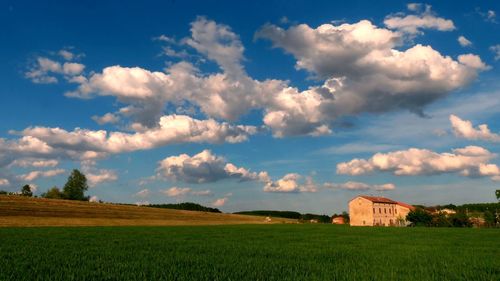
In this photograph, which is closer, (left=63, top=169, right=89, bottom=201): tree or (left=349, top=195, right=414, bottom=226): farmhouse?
(left=349, top=195, right=414, bottom=226): farmhouse

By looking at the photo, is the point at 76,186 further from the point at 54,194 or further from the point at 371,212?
the point at 371,212

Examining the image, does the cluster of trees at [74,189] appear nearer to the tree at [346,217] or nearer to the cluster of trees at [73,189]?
the cluster of trees at [73,189]

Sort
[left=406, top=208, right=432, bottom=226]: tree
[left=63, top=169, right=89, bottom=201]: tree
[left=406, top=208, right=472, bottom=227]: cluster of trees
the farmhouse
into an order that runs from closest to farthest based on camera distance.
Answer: [left=406, top=208, right=472, bottom=227]: cluster of trees, [left=406, top=208, right=432, bottom=226]: tree, the farmhouse, [left=63, top=169, right=89, bottom=201]: tree

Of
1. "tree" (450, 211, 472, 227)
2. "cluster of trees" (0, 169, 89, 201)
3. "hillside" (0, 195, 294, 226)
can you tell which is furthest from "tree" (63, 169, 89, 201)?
"tree" (450, 211, 472, 227)

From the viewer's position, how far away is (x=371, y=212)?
398ft

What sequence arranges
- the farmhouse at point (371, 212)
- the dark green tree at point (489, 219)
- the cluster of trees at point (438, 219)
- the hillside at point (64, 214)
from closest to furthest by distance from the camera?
the hillside at point (64, 214) < the dark green tree at point (489, 219) < the cluster of trees at point (438, 219) < the farmhouse at point (371, 212)

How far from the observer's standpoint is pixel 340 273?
13.6 metres

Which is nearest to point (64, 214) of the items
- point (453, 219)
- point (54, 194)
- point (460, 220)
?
point (54, 194)

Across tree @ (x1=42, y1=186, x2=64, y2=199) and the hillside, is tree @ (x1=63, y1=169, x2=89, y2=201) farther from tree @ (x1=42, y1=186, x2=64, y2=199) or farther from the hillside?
the hillside

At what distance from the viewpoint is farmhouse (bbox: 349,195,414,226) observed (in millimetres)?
121750

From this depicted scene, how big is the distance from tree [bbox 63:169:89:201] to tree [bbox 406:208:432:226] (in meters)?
104

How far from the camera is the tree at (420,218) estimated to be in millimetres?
104250

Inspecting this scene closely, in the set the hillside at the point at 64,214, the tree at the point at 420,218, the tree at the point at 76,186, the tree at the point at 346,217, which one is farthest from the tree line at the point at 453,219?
Answer: the tree at the point at 76,186

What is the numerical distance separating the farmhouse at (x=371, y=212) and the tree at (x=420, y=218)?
9.05m
